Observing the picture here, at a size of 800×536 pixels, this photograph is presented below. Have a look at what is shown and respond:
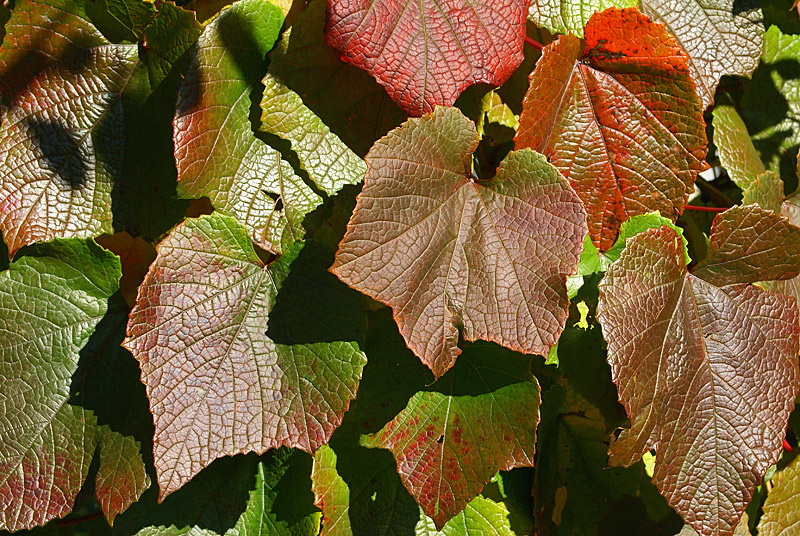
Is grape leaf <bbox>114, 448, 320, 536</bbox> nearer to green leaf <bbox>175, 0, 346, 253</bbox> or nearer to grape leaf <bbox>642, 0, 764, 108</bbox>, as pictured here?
green leaf <bbox>175, 0, 346, 253</bbox>

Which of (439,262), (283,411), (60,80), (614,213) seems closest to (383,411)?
(283,411)

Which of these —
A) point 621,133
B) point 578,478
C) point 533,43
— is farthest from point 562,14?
point 578,478

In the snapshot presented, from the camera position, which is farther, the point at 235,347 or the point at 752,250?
the point at 752,250

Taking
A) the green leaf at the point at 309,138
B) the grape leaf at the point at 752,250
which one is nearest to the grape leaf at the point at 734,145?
the grape leaf at the point at 752,250

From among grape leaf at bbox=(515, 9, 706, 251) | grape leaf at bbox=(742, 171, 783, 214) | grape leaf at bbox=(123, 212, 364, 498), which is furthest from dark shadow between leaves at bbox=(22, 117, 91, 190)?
grape leaf at bbox=(742, 171, 783, 214)

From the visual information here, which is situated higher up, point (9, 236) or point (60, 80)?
point (60, 80)

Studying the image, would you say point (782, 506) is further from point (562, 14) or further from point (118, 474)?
point (118, 474)

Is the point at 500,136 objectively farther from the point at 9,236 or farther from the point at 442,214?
the point at 9,236
